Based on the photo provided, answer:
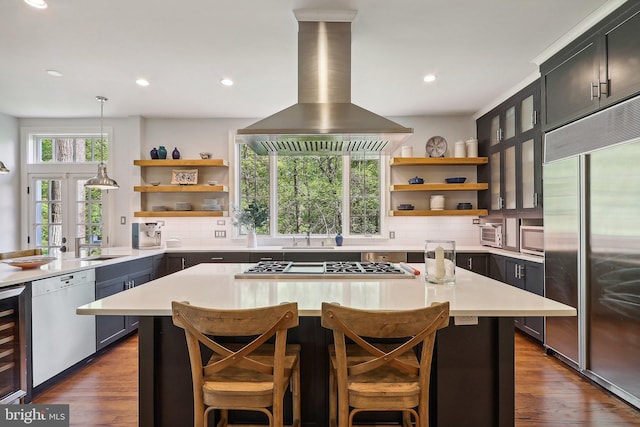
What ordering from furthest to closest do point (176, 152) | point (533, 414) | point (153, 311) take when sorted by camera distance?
point (176, 152) → point (533, 414) → point (153, 311)

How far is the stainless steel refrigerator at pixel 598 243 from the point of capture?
2275 millimetres

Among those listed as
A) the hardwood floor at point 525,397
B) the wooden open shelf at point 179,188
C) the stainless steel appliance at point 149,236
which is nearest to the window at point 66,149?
the wooden open shelf at point 179,188

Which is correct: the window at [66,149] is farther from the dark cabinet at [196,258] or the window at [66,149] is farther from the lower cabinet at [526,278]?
the lower cabinet at [526,278]

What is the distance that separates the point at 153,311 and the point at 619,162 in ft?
9.51

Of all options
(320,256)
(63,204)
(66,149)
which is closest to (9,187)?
(63,204)

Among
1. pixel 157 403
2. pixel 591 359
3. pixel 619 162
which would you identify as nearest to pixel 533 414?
pixel 591 359

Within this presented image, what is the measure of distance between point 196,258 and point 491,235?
377cm

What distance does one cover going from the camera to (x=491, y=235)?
466 cm

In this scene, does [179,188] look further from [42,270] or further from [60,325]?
[60,325]

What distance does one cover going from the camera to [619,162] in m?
2.37

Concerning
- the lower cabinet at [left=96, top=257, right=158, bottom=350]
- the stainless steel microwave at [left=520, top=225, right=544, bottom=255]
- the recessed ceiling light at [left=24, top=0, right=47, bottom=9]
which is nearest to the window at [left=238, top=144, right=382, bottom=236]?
the lower cabinet at [left=96, top=257, right=158, bottom=350]

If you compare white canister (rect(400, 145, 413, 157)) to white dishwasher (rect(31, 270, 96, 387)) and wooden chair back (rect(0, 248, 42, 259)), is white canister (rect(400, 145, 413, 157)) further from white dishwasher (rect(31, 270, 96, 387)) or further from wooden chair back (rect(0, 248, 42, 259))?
wooden chair back (rect(0, 248, 42, 259))

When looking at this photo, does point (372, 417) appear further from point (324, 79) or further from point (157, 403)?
point (324, 79)

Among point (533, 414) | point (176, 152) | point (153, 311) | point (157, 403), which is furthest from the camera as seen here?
point (176, 152)
